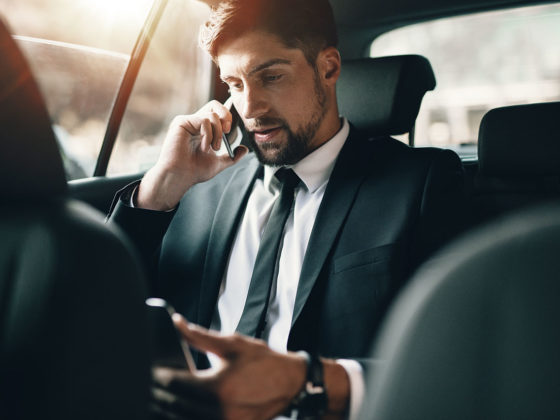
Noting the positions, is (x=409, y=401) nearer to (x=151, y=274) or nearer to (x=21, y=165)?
(x=21, y=165)

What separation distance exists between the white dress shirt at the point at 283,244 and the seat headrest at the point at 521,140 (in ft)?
1.60

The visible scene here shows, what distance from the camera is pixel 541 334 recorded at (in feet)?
1.55

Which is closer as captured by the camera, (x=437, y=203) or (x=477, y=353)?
(x=477, y=353)

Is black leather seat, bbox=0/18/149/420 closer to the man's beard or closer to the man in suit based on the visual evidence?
the man in suit

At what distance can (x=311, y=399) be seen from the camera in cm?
89

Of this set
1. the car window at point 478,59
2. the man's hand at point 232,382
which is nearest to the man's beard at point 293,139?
the car window at point 478,59

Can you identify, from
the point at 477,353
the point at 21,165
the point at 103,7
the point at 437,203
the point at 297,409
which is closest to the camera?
the point at 477,353

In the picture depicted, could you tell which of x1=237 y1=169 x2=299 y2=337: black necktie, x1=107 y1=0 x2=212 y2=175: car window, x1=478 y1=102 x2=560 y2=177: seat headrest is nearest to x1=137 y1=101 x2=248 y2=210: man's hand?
x1=237 y1=169 x2=299 y2=337: black necktie

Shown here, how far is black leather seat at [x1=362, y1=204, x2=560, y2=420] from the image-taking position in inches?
18.5

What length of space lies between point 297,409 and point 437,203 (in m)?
0.71

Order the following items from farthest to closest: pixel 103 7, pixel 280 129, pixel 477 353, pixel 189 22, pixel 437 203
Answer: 1. pixel 189 22
2. pixel 103 7
3. pixel 280 129
4. pixel 437 203
5. pixel 477 353

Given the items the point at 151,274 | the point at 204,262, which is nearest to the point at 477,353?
the point at 204,262

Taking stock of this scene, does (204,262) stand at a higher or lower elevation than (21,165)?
lower

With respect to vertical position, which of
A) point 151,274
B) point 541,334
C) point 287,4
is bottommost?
point 151,274
